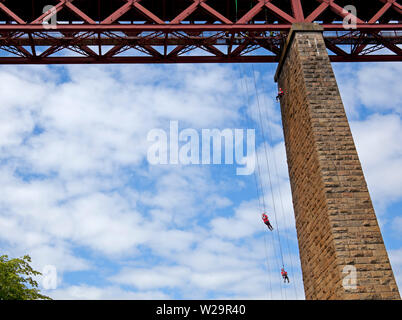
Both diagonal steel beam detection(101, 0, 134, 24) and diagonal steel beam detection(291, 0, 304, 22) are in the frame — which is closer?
diagonal steel beam detection(291, 0, 304, 22)

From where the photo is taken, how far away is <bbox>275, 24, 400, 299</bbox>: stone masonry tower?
411 inches

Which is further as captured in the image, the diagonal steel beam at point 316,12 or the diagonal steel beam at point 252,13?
the diagonal steel beam at point 252,13

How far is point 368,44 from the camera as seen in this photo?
59.0 ft

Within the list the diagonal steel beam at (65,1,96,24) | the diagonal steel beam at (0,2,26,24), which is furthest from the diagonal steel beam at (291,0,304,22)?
the diagonal steel beam at (0,2,26,24)

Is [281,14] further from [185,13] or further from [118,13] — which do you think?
[118,13]

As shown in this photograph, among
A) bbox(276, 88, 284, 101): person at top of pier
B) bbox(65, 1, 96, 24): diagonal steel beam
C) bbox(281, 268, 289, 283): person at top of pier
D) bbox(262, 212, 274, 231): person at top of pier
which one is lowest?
bbox(281, 268, 289, 283): person at top of pier

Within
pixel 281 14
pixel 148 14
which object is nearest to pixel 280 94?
pixel 281 14

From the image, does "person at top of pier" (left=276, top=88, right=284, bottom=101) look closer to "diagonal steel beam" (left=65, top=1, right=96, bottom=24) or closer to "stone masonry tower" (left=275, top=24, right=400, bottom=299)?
"stone masonry tower" (left=275, top=24, right=400, bottom=299)

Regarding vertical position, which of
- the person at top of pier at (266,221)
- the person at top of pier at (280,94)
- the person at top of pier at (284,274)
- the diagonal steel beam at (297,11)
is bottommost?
the person at top of pier at (284,274)

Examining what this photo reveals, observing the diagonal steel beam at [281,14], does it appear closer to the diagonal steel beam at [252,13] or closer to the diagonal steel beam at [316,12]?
the diagonal steel beam at [252,13]

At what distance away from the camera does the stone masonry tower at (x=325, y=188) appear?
10.4 meters

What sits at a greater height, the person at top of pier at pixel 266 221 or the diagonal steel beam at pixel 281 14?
the diagonal steel beam at pixel 281 14

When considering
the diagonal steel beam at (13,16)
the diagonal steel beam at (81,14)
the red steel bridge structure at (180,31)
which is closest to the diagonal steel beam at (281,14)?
the red steel bridge structure at (180,31)
